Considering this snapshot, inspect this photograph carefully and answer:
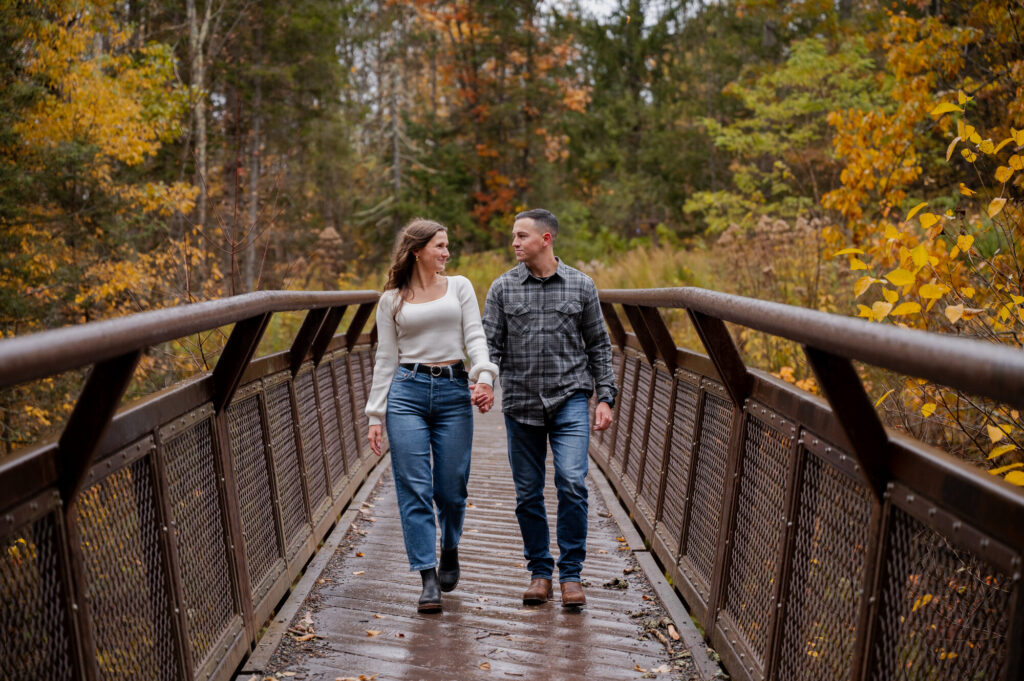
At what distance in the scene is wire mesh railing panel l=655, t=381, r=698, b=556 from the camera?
15.6 feet

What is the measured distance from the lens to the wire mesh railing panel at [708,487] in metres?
4.09

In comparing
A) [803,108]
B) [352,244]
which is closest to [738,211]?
[803,108]

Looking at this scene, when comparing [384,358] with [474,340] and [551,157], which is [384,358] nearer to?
[474,340]

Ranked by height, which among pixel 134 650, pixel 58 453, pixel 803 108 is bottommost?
pixel 134 650

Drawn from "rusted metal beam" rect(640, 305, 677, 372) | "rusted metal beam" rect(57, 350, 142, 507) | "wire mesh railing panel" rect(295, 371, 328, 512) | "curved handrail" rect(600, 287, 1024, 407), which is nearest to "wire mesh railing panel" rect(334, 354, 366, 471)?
"wire mesh railing panel" rect(295, 371, 328, 512)

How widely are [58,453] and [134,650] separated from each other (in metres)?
0.77

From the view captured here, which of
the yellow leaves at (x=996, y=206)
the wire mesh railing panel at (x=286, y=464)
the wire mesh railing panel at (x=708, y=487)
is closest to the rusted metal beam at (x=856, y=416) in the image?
the yellow leaves at (x=996, y=206)

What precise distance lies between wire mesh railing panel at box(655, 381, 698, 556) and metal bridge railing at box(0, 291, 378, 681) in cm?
205

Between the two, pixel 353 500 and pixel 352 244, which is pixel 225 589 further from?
pixel 352 244

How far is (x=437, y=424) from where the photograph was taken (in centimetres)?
467

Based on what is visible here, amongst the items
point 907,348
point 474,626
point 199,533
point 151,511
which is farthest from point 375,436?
point 907,348

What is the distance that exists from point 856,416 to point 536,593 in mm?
2690

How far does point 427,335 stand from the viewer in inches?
181

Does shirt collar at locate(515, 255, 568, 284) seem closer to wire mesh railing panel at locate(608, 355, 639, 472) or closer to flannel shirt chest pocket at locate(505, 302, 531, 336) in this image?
flannel shirt chest pocket at locate(505, 302, 531, 336)
